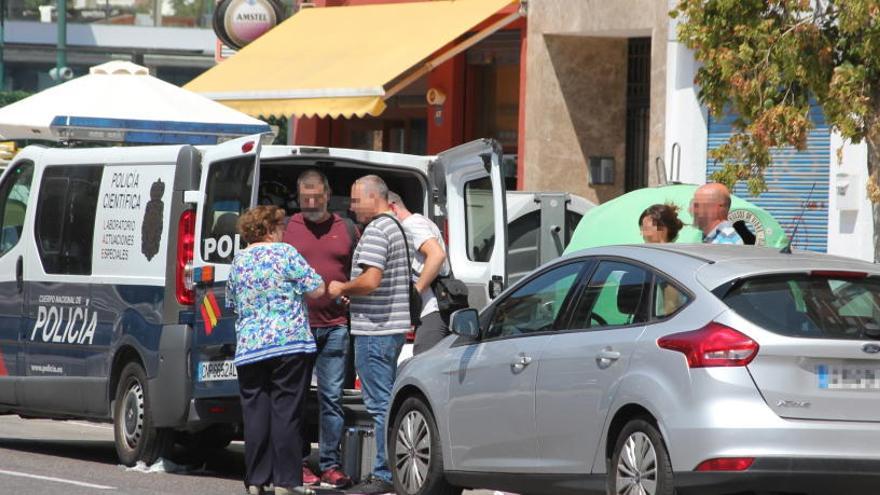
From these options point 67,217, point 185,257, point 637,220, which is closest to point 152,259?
point 185,257

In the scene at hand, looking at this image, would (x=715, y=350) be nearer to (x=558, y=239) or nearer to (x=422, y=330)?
(x=422, y=330)

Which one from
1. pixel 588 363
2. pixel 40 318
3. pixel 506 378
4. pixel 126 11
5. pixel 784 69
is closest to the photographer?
pixel 588 363

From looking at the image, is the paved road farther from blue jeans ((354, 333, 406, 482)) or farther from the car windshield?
the car windshield

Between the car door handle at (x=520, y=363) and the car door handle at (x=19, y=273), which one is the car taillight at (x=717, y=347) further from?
the car door handle at (x=19, y=273)

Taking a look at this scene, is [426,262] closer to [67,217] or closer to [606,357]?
[606,357]

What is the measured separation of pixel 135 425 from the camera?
508 inches

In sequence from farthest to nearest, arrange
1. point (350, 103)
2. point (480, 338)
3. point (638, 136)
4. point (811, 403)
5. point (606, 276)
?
point (638, 136) < point (350, 103) < point (480, 338) < point (606, 276) < point (811, 403)

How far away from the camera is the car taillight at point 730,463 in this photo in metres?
8.38

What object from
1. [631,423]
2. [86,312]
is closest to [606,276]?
[631,423]

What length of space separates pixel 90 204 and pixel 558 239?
5141 millimetres

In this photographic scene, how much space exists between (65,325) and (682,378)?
628cm

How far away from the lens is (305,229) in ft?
38.7

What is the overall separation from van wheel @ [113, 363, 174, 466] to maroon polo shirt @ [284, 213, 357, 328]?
160 centimetres

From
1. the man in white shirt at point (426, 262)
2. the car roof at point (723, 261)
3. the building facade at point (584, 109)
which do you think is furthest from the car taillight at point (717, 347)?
the building facade at point (584, 109)
